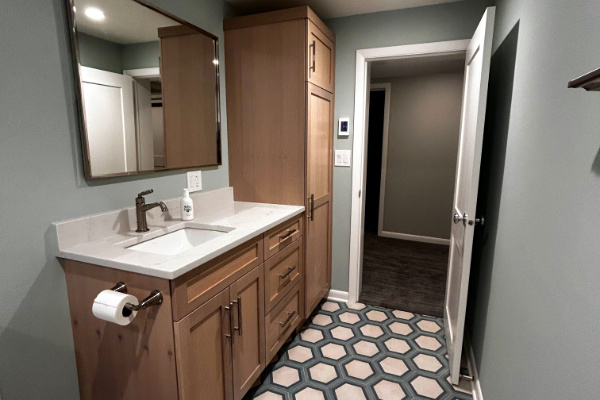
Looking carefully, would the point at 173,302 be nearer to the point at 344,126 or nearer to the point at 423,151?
the point at 344,126

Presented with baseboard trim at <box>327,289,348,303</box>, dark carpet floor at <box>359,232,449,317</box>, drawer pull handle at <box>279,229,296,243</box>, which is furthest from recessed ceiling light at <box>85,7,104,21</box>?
dark carpet floor at <box>359,232,449,317</box>

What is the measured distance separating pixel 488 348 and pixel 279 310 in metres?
1.07

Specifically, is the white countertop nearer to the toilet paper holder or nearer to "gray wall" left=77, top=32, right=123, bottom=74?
the toilet paper holder

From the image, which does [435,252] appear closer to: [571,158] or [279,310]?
[279,310]

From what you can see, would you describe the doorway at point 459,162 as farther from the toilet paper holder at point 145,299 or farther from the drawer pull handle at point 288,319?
the toilet paper holder at point 145,299

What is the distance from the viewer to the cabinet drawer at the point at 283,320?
1821mm

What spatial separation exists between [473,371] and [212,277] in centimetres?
158

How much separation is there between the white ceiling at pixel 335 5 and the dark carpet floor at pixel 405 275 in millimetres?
2225

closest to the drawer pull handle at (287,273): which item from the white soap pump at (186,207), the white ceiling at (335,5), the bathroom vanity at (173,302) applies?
the bathroom vanity at (173,302)

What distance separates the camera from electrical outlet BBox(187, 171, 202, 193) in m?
1.91

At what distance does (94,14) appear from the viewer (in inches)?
52.6

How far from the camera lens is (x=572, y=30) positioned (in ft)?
2.90

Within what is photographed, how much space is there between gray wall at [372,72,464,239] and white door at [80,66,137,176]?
3.46 metres

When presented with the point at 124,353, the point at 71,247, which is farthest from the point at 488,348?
the point at 71,247
